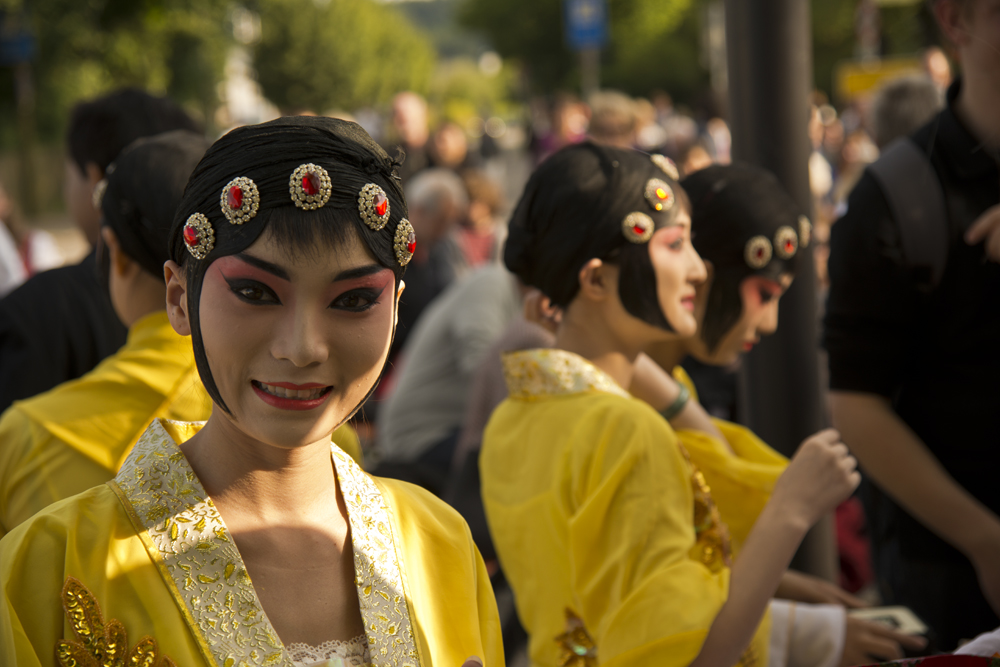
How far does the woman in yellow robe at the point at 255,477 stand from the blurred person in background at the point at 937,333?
139 cm

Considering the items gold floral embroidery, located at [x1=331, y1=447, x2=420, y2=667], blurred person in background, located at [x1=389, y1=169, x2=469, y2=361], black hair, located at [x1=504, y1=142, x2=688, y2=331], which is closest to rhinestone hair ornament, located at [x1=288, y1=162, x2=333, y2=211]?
gold floral embroidery, located at [x1=331, y1=447, x2=420, y2=667]

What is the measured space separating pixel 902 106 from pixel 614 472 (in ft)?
13.4

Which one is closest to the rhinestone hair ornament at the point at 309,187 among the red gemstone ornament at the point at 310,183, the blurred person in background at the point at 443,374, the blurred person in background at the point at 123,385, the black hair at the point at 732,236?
the red gemstone ornament at the point at 310,183

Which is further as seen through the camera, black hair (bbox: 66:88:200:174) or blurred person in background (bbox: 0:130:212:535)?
black hair (bbox: 66:88:200:174)

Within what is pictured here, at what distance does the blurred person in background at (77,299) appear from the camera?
9.50 ft

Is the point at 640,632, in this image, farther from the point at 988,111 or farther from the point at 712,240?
the point at 988,111

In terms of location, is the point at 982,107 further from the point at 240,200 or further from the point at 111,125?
the point at 111,125

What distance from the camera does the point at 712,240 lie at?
2605mm

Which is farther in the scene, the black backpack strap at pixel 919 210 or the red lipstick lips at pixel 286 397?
the black backpack strap at pixel 919 210

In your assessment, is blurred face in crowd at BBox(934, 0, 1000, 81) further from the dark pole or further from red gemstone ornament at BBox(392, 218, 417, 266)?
red gemstone ornament at BBox(392, 218, 417, 266)

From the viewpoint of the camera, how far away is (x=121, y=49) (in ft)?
74.0

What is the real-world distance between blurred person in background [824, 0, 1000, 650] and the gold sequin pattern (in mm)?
1685

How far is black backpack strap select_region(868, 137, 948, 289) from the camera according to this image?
2490mm

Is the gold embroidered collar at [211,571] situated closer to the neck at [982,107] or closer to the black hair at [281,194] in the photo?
the black hair at [281,194]
